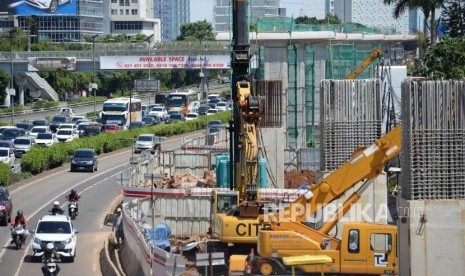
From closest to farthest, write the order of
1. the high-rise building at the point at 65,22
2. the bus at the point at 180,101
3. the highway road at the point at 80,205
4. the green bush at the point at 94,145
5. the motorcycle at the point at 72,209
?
the highway road at the point at 80,205, the motorcycle at the point at 72,209, the green bush at the point at 94,145, the bus at the point at 180,101, the high-rise building at the point at 65,22

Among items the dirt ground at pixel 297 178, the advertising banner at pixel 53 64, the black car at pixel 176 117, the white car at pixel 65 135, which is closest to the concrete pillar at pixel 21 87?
the advertising banner at pixel 53 64

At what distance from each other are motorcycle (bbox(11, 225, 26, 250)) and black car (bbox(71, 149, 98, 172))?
24.4 m

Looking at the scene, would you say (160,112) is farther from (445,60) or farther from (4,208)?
(4,208)

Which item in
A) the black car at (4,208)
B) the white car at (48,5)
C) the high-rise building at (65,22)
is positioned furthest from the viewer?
A: the high-rise building at (65,22)

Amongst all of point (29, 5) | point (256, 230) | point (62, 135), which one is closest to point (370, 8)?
point (29, 5)

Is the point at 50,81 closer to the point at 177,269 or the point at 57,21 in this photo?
the point at 57,21

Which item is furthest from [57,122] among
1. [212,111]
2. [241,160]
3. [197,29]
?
[197,29]

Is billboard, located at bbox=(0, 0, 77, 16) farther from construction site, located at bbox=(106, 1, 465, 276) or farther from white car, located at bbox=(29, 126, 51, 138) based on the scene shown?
construction site, located at bbox=(106, 1, 465, 276)

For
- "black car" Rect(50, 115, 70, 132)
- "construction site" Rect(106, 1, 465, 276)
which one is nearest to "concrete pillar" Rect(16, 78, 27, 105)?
"black car" Rect(50, 115, 70, 132)

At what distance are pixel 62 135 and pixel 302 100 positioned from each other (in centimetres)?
2332

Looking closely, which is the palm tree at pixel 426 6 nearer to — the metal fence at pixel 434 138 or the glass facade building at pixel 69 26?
the metal fence at pixel 434 138

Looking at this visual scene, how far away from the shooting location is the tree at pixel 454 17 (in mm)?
67188

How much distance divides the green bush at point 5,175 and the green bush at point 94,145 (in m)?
4.93

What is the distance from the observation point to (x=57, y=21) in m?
184
